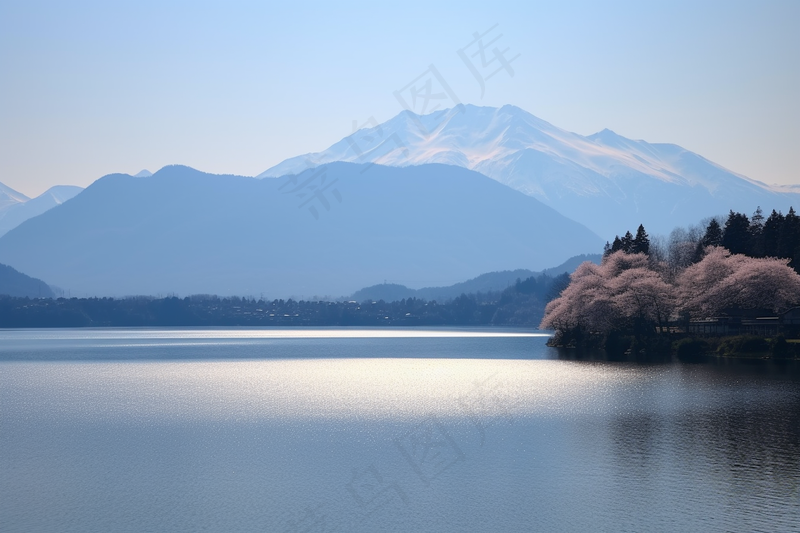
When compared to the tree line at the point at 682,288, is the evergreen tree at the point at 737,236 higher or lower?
higher

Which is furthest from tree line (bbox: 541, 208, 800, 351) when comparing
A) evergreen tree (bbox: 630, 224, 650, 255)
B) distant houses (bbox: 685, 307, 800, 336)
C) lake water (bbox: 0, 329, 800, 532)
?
lake water (bbox: 0, 329, 800, 532)

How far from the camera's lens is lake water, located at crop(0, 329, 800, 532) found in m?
29.5

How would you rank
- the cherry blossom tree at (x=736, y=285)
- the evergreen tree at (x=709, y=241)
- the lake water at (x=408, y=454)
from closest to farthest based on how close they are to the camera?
the lake water at (x=408, y=454)
the cherry blossom tree at (x=736, y=285)
the evergreen tree at (x=709, y=241)

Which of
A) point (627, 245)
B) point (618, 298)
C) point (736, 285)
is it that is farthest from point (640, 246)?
point (736, 285)

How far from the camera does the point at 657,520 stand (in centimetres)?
2842

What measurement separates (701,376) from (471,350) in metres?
55.9

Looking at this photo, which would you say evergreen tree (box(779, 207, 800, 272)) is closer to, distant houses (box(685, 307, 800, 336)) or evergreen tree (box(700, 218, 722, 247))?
distant houses (box(685, 307, 800, 336))

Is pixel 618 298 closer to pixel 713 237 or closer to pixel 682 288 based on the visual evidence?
pixel 682 288

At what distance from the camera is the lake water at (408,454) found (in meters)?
29.5

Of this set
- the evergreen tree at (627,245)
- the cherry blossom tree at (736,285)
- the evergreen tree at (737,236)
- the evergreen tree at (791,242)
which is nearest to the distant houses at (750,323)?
the cherry blossom tree at (736,285)

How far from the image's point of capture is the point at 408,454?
39.9 meters

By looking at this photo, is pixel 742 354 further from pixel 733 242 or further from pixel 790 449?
pixel 790 449

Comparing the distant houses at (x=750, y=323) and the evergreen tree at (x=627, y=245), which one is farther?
the evergreen tree at (x=627, y=245)

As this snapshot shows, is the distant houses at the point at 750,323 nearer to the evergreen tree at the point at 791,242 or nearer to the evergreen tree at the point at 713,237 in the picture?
the evergreen tree at the point at 791,242
